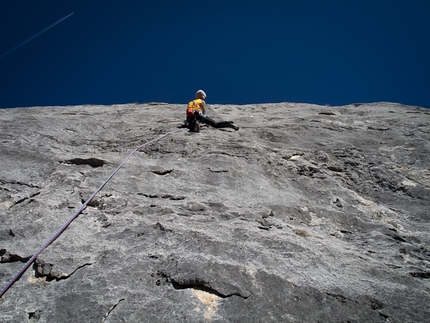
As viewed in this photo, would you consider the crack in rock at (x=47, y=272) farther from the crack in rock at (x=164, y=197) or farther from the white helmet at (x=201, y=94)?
the white helmet at (x=201, y=94)

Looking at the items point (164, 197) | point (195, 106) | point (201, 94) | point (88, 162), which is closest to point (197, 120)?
point (195, 106)

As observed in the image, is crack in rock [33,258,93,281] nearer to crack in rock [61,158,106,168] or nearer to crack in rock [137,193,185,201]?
crack in rock [137,193,185,201]

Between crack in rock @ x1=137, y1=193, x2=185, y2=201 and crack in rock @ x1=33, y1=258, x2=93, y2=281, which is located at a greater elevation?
crack in rock @ x1=137, y1=193, x2=185, y2=201

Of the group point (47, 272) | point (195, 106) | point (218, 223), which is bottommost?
point (47, 272)

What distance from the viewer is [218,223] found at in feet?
9.39

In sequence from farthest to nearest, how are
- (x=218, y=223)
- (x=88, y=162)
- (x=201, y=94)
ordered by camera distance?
(x=201, y=94) < (x=88, y=162) < (x=218, y=223)

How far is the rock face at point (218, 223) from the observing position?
200 centimetres

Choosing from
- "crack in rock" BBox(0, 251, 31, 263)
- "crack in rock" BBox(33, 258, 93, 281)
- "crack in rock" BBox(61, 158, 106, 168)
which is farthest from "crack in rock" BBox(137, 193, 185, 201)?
"crack in rock" BBox(0, 251, 31, 263)

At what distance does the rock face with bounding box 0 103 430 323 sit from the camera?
1999 millimetres

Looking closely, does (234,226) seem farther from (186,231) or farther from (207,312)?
Result: (207,312)

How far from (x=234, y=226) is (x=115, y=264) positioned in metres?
1.12

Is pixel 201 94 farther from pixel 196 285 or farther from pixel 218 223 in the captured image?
pixel 196 285

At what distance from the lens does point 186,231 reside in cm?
266

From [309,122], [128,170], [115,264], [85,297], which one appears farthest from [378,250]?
[309,122]
